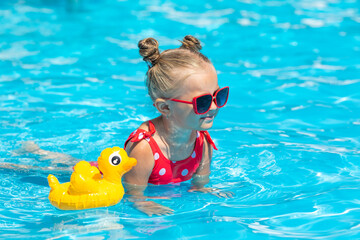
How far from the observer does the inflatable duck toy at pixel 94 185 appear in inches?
151

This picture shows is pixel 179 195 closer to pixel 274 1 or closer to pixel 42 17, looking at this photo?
pixel 42 17

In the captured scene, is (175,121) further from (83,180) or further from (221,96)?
(83,180)

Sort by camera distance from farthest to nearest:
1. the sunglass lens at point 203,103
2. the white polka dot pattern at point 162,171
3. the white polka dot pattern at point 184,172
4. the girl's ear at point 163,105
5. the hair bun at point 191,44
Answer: the white polka dot pattern at point 184,172 → the white polka dot pattern at point 162,171 → the hair bun at point 191,44 → the girl's ear at point 163,105 → the sunglass lens at point 203,103

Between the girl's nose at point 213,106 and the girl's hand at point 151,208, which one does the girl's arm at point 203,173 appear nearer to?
the girl's hand at point 151,208

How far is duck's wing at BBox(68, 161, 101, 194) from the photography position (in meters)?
3.80

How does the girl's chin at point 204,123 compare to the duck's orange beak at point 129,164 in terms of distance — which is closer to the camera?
the duck's orange beak at point 129,164

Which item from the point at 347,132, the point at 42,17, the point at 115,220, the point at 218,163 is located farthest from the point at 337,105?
the point at 42,17

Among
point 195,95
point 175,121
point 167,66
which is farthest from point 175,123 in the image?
point 167,66

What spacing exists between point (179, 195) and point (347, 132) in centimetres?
222

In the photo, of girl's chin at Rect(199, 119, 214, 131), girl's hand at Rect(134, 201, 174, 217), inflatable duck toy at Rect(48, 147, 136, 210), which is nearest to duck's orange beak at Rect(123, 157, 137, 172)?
inflatable duck toy at Rect(48, 147, 136, 210)

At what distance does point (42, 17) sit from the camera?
10.3 m

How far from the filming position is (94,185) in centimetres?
386

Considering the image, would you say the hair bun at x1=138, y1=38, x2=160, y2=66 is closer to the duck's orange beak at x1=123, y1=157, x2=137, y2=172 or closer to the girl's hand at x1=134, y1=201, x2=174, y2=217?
the duck's orange beak at x1=123, y1=157, x2=137, y2=172

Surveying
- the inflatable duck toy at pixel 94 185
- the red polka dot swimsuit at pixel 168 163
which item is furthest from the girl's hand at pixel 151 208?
the red polka dot swimsuit at pixel 168 163
